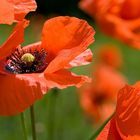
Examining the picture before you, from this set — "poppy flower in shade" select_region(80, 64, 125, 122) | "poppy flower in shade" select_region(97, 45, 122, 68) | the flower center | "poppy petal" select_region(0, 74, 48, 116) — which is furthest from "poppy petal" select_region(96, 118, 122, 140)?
"poppy flower in shade" select_region(97, 45, 122, 68)

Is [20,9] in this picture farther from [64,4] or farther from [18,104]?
[64,4]

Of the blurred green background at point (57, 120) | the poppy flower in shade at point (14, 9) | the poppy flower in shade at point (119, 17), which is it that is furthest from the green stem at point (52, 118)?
the poppy flower in shade at point (14, 9)

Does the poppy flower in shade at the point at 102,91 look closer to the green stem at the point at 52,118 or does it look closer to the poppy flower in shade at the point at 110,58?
the poppy flower in shade at the point at 110,58

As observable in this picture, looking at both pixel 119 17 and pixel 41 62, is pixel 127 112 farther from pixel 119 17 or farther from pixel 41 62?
pixel 119 17

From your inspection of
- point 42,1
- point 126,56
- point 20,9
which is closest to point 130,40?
point 20,9

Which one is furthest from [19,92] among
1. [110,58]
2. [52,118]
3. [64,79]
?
[110,58]
